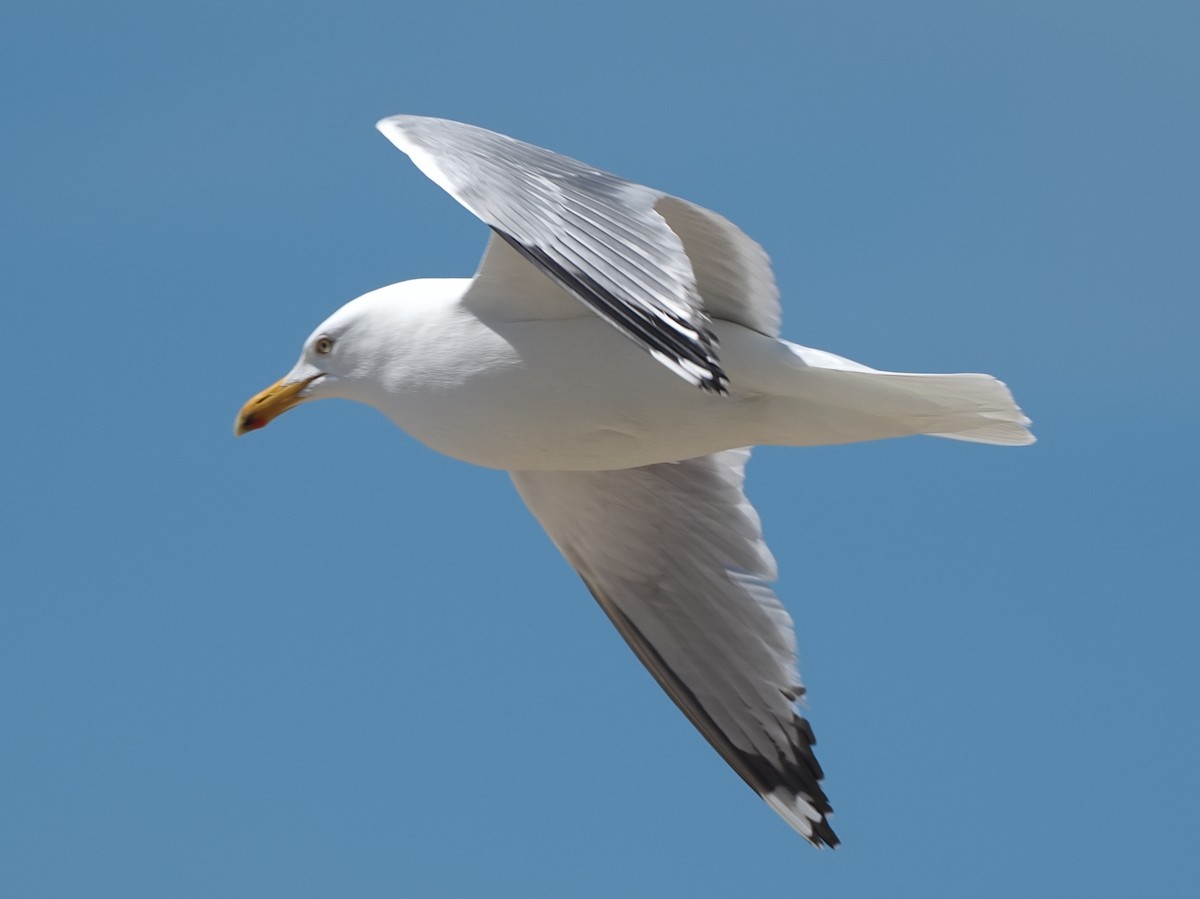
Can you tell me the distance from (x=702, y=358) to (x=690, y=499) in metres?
2.16

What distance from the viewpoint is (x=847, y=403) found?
17.6ft

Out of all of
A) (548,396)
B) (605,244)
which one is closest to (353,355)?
(548,396)

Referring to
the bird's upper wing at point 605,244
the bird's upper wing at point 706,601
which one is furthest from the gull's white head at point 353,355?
the bird's upper wing at point 706,601

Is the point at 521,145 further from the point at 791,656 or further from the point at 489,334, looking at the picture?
the point at 791,656

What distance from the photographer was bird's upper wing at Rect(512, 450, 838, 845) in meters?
6.37

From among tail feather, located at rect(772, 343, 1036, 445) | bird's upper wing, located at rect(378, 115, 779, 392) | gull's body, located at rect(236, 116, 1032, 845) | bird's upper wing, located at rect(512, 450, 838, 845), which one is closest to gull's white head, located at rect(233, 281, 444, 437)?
gull's body, located at rect(236, 116, 1032, 845)

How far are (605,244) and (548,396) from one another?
0.83 m

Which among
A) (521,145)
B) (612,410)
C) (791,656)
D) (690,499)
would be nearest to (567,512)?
(690,499)

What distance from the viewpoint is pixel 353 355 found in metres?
5.57

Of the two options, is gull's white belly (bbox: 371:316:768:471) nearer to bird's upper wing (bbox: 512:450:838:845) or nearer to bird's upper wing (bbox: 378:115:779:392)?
bird's upper wing (bbox: 378:115:779:392)

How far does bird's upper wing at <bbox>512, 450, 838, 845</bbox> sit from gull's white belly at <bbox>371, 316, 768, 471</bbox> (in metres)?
0.99

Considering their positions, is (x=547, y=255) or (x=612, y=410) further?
(x=612, y=410)

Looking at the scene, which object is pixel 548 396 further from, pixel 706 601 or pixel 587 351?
pixel 706 601

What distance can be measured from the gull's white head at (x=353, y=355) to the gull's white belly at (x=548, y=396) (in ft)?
0.29
